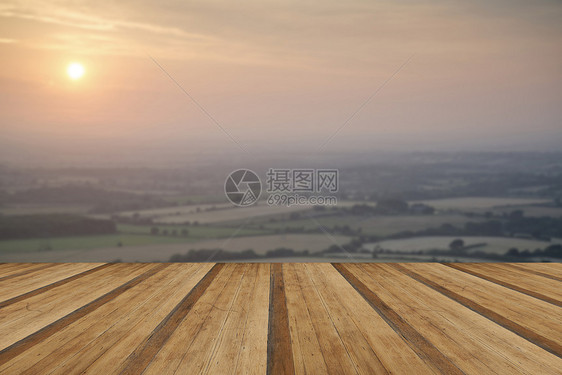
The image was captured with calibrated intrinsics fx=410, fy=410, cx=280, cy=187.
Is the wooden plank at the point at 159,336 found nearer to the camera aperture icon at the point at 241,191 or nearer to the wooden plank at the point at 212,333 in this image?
the wooden plank at the point at 212,333

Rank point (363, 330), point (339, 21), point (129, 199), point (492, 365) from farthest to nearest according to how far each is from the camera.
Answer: point (129, 199) < point (339, 21) < point (363, 330) < point (492, 365)

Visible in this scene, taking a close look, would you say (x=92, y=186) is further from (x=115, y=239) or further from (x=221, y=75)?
(x=221, y=75)

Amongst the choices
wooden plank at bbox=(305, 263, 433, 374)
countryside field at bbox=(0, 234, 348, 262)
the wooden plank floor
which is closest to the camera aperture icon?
countryside field at bbox=(0, 234, 348, 262)

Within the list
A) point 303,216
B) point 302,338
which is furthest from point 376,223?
point 302,338

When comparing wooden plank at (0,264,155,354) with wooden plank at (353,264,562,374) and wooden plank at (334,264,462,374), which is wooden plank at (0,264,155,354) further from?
wooden plank at (353,264,562,374)

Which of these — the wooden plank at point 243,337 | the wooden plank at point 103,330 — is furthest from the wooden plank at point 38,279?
the wooden plank at point 243,337

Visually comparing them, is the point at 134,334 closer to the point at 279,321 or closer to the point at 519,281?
the point at 279,321

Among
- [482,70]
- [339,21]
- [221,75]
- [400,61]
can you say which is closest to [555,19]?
[482,70]
